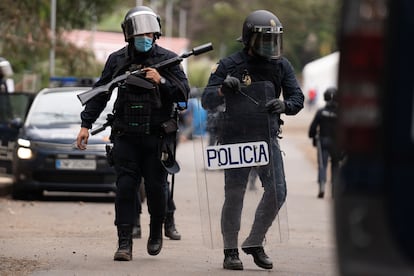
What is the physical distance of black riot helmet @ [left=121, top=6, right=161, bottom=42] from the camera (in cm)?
949

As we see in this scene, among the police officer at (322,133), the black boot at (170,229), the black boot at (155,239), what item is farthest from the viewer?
the police officer at (322,133)

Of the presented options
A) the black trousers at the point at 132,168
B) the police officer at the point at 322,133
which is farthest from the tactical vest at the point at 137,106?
the police officer at the point at 322,133

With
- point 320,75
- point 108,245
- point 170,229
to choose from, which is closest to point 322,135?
point 170,229

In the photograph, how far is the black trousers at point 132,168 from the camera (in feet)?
31.1

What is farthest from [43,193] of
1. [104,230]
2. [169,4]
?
[169,4]

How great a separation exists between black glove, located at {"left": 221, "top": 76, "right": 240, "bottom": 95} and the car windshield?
25.1 ft

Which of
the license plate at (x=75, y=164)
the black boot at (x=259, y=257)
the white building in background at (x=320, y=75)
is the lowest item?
the white building in background at (x=320, y=75)

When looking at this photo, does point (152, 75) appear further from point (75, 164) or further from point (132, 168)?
point (75, 164)

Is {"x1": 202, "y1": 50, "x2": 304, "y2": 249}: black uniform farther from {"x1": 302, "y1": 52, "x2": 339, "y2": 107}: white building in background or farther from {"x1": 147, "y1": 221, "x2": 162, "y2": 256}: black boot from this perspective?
{"x1": 302, "y1": 52, "x2": 339, "y2": 107}: white building in background

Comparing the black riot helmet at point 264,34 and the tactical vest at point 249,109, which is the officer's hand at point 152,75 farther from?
the black riot helmet at point 264,34

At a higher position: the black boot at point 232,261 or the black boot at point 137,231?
the black boot at point 232,261

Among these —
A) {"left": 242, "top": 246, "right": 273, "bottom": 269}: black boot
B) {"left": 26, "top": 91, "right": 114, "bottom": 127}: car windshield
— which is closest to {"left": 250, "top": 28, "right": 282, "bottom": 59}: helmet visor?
{"left": 242, "top": 246, "right": 273, "bottom": 269}: black boot

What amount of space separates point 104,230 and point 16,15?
547 inches

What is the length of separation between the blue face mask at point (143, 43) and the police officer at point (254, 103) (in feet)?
1.85
